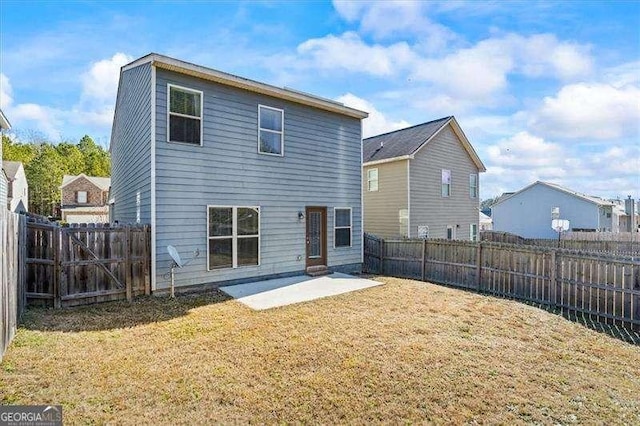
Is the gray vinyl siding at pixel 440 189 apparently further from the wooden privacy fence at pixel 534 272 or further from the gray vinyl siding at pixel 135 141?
the gray vinyl siding at pixel 135 141

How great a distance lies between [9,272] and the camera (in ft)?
15.4

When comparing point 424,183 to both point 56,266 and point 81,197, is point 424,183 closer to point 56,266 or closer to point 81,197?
point 56,266

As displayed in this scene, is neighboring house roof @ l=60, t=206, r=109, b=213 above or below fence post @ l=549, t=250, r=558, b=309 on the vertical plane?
above

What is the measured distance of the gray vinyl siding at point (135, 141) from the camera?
8.23 metres

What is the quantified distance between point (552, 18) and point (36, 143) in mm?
67977

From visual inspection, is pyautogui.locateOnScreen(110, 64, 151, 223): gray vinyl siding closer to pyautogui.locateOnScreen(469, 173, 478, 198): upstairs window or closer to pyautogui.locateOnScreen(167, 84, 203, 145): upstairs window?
pyautogui.locateOnScreen(167, 84, 203, 145): upstairs window

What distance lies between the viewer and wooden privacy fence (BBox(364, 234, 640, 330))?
683cm

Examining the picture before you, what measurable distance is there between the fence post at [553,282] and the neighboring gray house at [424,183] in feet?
25.2

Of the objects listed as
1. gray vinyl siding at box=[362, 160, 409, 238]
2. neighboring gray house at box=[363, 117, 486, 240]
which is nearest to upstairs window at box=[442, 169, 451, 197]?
neighboring gray house at box=[363, 117, 486, 240]

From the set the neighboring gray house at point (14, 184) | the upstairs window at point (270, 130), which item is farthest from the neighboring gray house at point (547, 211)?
the neighboring gray house at point (14, 184)

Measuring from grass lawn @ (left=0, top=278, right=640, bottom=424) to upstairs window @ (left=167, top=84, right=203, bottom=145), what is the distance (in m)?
4.18

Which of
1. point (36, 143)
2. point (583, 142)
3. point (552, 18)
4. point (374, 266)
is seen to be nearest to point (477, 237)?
point (374, 266)

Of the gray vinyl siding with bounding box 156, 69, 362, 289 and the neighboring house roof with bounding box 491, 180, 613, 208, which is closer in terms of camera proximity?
the gray vinyl siding with bounding box 156, 69, 362, 289

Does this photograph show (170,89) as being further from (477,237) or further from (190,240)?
(477,237)
